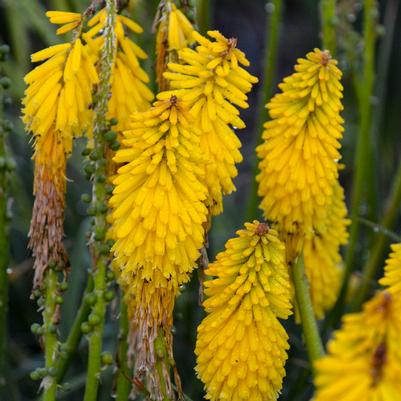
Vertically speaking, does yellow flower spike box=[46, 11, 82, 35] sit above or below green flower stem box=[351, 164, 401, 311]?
above

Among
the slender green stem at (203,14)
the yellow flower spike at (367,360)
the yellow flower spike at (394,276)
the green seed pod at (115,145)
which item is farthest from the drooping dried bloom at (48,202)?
the slender green stem at (203,14)

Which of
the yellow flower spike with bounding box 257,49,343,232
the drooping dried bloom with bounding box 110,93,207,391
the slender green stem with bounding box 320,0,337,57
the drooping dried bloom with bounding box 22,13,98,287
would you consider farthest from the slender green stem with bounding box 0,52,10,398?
A: the slender green stem with bounding box 320,0,337,57

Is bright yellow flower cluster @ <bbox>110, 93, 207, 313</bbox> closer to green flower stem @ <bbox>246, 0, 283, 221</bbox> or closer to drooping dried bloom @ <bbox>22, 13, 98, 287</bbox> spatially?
drooping dried bloom @ <bbox>22, 13, 98, 287</bbox>

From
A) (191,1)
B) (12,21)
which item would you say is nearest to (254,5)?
(12,21)

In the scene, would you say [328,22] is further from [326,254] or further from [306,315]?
[306,315]

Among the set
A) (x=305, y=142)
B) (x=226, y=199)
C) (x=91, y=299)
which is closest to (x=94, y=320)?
(x=91, y=299)

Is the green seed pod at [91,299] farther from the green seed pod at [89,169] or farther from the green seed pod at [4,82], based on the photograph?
the green seed pod at [4,82]

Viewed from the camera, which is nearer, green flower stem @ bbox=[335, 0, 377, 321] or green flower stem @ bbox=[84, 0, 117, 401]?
green flower stem @ bbox=[84, 0, 117, 401]
